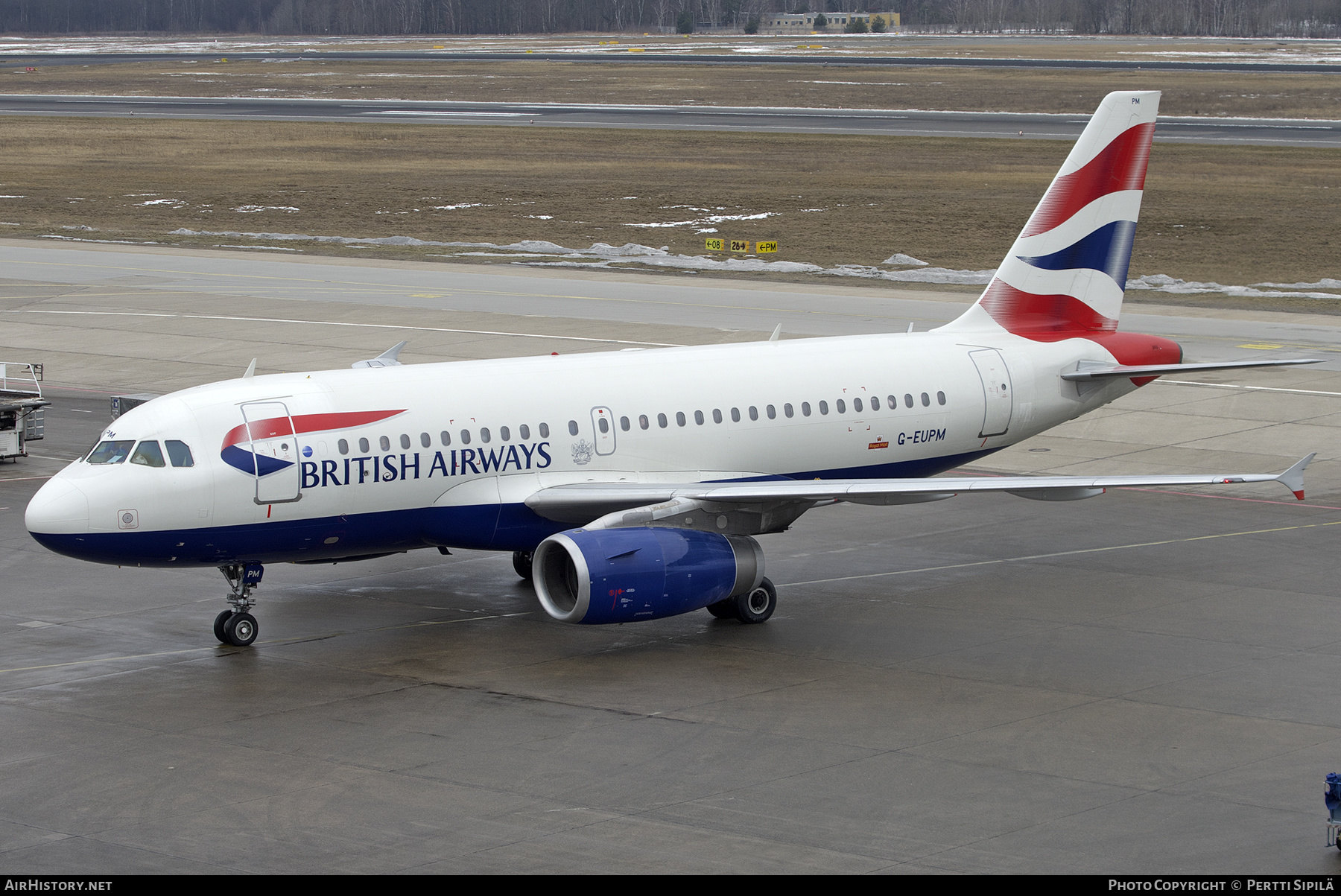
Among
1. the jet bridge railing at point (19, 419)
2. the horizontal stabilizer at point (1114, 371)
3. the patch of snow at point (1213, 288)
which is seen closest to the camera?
the horizontal stabilizer at point (1114, 371)

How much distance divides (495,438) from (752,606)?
16.3ft

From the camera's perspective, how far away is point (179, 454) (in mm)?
24766

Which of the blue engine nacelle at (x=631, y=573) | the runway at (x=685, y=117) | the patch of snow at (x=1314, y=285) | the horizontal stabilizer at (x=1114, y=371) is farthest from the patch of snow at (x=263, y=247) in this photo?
Answer: the blue engine nacelle at (x=631, y=573)

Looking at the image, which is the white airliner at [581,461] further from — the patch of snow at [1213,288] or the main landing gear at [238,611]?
the patch of snow at [1213,288]

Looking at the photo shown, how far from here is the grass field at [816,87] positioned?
474 feet

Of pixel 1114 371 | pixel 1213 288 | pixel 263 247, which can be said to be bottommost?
pixel 1213 288

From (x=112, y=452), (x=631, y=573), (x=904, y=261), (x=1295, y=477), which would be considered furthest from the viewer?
(x=904, y=261)

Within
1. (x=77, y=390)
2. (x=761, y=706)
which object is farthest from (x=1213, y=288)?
(x=761, y=706)

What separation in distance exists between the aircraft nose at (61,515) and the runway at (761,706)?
211cm

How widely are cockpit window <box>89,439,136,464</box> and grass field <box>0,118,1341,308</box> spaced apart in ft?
164

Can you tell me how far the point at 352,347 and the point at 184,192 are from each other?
50205 millimetres

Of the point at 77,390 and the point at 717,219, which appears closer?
the point at 77,390

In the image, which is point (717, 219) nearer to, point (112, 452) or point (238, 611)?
point (238, 611)
